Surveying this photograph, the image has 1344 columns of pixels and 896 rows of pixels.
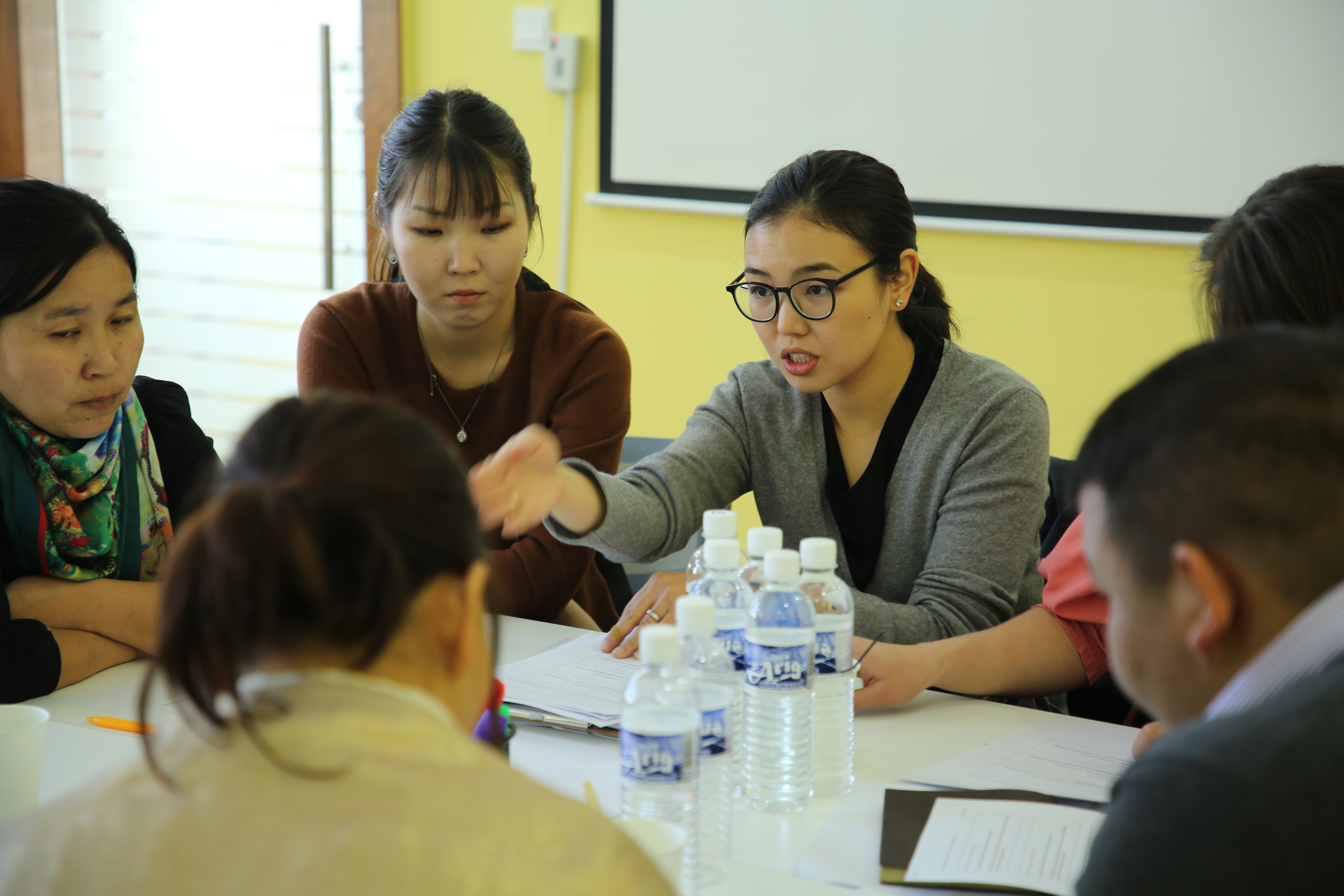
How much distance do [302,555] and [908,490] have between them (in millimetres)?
1263

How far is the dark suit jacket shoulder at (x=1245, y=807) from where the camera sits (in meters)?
0.60

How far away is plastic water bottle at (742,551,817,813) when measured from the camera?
1.14m

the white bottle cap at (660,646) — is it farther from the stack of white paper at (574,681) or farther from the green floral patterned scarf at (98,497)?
the green floral patterned scarf at (98,497)

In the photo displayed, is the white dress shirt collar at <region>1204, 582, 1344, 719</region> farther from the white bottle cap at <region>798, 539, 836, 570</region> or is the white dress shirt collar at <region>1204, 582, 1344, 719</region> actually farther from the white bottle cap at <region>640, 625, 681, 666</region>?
the white bottle cap at <region>798, 539, 836, 570</region>

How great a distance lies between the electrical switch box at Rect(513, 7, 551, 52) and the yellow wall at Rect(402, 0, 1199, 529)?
0.03 m

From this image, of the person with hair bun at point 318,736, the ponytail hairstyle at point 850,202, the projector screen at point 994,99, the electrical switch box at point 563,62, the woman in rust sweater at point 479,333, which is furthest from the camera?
the electrical switch box at point 563,62

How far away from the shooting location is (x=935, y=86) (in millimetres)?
2980

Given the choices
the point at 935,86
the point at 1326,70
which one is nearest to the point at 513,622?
the point at 935,86

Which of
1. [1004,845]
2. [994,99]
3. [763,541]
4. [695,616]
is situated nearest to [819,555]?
[763,541]

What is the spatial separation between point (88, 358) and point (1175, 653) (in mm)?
1455

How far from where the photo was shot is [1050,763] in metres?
1.27

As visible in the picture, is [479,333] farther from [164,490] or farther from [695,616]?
[695,616]

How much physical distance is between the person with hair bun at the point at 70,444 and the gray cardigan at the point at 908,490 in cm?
64

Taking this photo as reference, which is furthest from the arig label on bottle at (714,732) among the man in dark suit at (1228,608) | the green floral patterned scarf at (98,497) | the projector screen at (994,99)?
the projector screen at (994,99)
